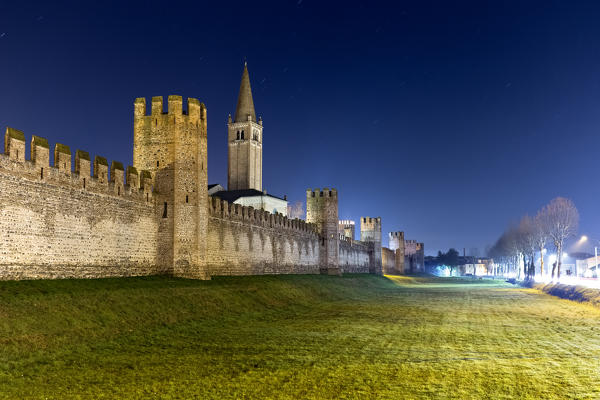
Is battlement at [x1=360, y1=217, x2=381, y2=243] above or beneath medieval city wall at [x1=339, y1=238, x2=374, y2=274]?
above

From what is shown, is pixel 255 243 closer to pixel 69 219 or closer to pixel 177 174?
pixel 177 174

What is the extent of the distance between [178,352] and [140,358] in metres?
1.13

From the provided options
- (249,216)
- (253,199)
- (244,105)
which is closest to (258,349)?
(249,216)

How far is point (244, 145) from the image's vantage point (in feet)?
338

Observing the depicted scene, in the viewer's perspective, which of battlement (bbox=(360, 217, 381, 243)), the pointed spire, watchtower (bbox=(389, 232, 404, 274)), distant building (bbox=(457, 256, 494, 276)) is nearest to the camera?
battlement (bbox=(360, 217, 381, 243))

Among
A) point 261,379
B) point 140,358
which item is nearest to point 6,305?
point 140,358

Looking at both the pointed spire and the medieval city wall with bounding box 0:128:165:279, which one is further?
the pointed spire

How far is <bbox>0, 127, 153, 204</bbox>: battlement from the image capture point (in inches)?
792

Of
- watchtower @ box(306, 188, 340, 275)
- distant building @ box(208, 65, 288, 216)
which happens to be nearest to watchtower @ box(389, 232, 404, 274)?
distant building @ box(208, 65, 288, 216)

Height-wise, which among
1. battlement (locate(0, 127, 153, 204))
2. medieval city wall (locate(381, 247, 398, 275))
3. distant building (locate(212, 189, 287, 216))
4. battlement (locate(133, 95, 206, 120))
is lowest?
medieval city wall (locate(381, 247, 398, 275))

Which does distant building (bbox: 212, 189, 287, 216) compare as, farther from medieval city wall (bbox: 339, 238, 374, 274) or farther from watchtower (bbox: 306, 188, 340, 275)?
watchtower (bbox: 306, 188, 340, 275)

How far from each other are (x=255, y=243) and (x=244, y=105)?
220 feet

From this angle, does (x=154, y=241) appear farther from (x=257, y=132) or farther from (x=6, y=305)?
(x=257, y=132)

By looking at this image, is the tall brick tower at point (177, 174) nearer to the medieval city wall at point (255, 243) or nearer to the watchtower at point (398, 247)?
the medieval city wall at point (255, 243)
